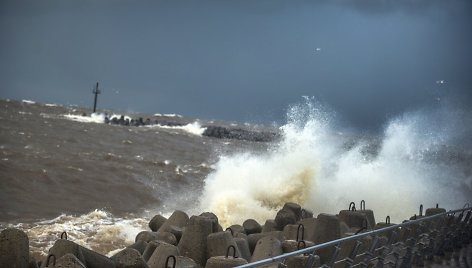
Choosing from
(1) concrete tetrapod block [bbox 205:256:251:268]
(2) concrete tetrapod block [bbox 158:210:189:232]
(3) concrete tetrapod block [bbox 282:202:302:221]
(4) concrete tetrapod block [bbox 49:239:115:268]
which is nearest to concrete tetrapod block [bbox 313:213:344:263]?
(3) concrete tetrapod block [bbox 282:202:302:221]

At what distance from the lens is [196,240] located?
720 centimetres

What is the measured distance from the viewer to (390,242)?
222 inches

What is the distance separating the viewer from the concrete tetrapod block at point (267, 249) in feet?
21.4

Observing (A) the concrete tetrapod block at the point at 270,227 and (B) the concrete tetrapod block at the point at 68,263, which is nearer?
(B) the concrete tetrapod block at the point at 68,263

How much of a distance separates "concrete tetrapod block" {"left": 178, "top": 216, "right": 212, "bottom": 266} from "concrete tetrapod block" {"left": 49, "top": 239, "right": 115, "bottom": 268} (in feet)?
5.37

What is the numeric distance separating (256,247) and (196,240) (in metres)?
0.89

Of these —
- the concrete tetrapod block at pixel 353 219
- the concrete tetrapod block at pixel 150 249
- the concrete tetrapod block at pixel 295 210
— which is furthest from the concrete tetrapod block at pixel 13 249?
the concrete tetrapod block at pixel 295 210

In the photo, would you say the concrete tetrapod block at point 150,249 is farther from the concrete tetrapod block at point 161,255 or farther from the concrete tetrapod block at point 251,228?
the concrete tetrapod block at point 251,228

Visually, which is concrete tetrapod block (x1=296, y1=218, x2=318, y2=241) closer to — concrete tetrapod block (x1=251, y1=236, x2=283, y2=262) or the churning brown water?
concrete tetrapod block (x1=251, y1=236, x2=283, y2=262)

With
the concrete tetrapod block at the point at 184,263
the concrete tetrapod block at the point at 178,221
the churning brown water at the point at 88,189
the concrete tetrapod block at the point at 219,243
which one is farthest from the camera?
the churning brown water at the point at 88,189

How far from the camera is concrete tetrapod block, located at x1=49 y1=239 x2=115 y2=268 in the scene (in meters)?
5.48

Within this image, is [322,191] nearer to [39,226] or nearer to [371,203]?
[371,203]

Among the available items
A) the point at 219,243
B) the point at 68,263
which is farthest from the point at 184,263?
the point at 68,263

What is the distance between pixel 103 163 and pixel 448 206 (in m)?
13.8
